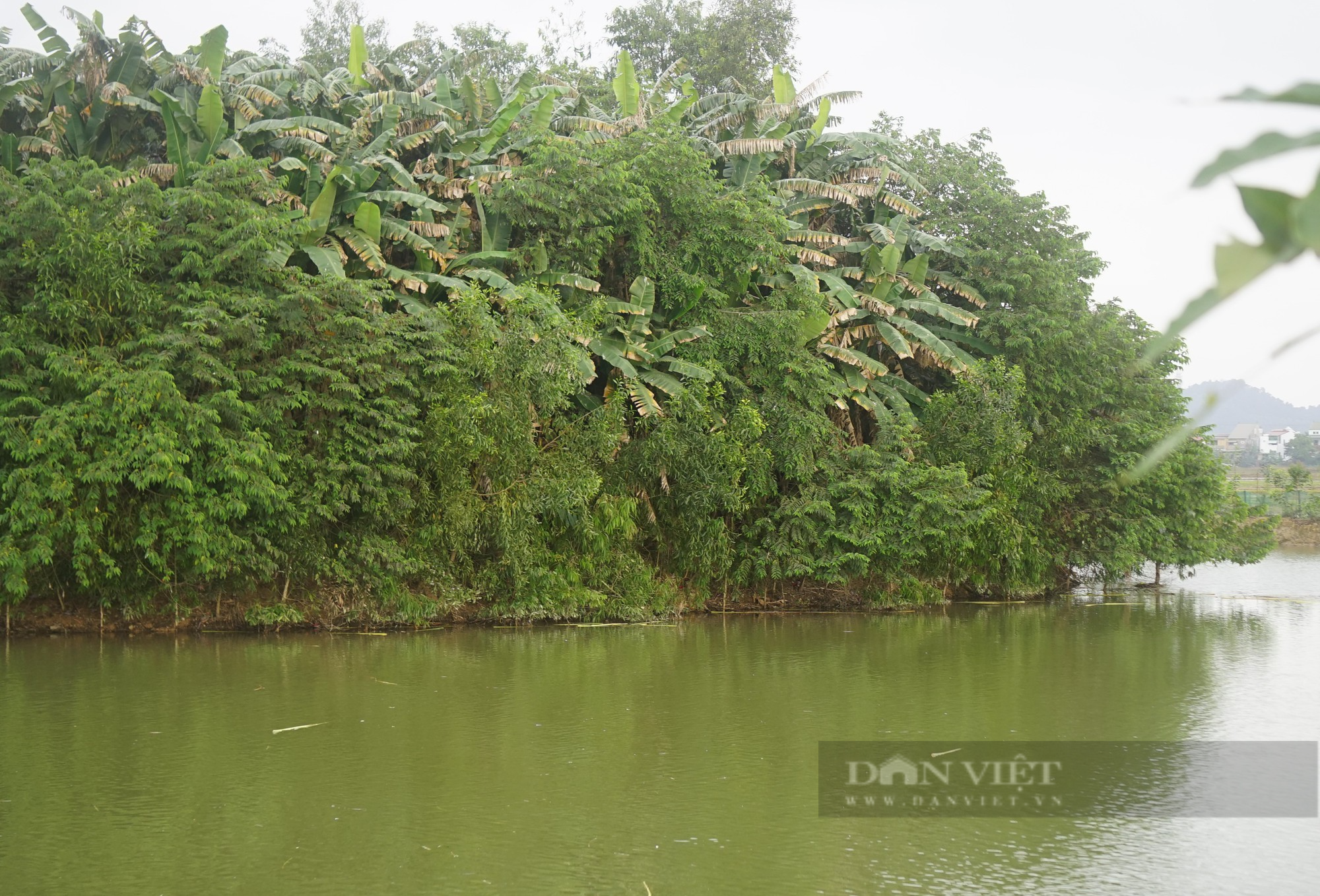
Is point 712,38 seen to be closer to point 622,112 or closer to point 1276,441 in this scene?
point 622,112

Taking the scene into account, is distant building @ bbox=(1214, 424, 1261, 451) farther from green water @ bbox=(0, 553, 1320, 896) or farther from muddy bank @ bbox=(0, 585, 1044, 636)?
muddy bank @ bbox=(0, 585, 1044, 636)

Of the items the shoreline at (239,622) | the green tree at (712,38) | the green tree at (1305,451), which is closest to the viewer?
the shoreline at (239,622)

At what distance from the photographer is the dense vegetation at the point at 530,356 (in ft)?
34.0

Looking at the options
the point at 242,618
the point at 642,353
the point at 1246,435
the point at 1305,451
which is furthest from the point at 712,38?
the point at 1246,435

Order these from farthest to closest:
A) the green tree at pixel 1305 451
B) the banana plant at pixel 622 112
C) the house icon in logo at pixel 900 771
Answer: the green tree at pixel 1305 451, the banana plant at pixel 622 112, the house icon in logo at pixel 900 771

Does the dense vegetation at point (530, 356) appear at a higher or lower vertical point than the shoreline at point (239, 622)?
higher

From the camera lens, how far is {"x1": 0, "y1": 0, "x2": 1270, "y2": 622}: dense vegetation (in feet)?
34.0

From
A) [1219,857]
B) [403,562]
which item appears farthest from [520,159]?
[1219,857]

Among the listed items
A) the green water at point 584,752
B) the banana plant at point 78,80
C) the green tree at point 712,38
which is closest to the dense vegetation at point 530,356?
the banana plant at point 78,80

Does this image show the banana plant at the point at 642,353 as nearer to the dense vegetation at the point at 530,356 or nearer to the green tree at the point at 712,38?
the dense vegetation at the point at 530,356

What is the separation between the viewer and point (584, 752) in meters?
6.52

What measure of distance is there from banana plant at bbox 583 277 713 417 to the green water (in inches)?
111

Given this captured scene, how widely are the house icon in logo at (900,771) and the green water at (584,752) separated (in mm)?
436

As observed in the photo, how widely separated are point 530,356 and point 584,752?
595 centimetres
